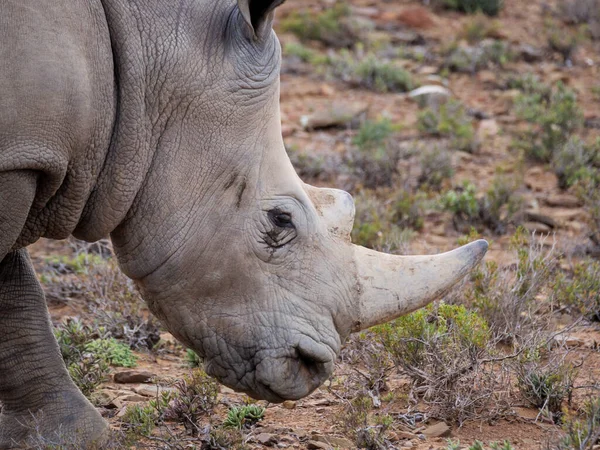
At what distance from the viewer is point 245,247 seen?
3.80 meters

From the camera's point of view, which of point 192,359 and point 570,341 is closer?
point 192,359

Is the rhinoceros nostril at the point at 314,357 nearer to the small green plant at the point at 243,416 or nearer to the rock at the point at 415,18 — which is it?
the small green plant at the point at 243,416

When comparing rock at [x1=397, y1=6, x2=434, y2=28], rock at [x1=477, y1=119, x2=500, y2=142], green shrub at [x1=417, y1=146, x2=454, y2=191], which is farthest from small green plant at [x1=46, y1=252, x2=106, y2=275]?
rock at [x1=397, y1=6, x2=434, y2=28]

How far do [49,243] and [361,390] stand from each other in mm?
3163

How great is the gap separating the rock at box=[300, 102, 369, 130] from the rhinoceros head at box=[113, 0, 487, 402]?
18.5ft

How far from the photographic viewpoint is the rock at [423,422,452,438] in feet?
14.6

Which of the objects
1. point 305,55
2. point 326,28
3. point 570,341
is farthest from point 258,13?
point 326,28

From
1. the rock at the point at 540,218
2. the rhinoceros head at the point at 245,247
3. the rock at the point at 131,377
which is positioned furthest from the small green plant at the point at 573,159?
the rhinoceros head at the point at 245,247

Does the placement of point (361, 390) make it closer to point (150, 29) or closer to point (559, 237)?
point (150, 29)

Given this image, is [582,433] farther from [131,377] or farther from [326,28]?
[326,28]

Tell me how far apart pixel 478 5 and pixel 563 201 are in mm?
5972

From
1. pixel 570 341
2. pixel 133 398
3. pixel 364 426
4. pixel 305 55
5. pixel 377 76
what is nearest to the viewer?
pixel 364 426

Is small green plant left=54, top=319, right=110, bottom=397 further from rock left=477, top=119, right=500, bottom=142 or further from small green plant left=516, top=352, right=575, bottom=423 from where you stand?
rock left=477, top=119, right=500, bottom=142

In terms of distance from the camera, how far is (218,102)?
3740 millimetres
